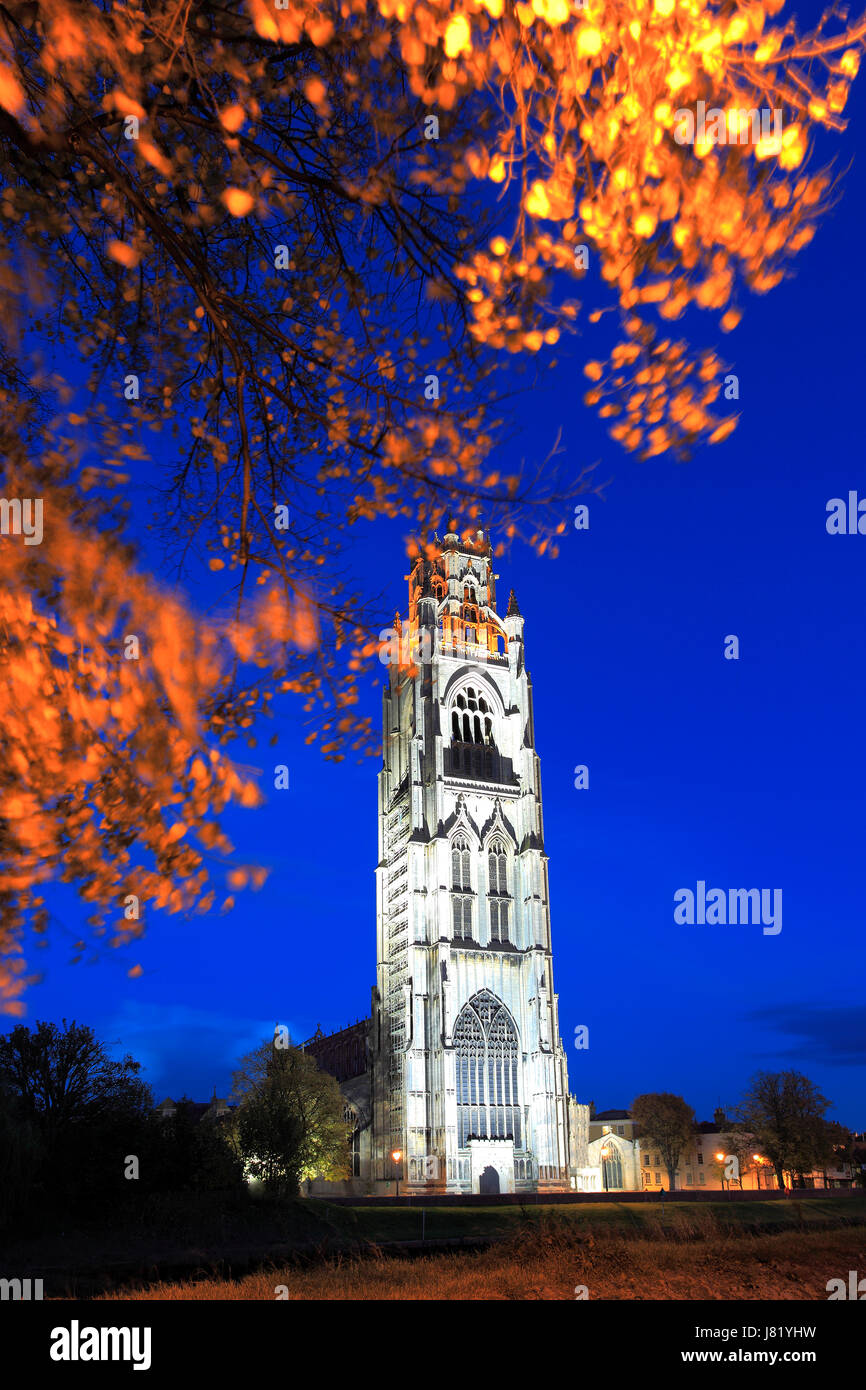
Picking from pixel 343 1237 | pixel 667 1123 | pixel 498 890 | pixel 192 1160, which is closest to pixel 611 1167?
pixel 667 1123

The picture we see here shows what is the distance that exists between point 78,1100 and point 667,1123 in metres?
52.8

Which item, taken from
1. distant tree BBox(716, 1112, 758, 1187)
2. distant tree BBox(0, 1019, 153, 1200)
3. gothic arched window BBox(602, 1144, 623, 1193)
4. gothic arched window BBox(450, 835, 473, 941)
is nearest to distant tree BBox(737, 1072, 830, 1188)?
distant tree BBox(716, 1112, 758, 1187)

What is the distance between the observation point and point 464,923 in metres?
65.0

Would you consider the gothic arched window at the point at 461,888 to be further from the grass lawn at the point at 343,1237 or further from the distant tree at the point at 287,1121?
the grass lawn at the point at 343,1237

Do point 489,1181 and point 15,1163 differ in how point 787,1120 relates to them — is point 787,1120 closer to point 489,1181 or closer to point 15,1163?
point 489,1181

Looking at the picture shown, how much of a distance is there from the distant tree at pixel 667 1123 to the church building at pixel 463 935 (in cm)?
916

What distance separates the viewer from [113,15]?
6.96 m

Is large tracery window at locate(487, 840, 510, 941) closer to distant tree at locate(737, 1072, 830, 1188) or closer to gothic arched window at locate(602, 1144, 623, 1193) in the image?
distant tree at locate(737, 1072, 830, 1188)

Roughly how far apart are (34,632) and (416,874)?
5810 centimetres

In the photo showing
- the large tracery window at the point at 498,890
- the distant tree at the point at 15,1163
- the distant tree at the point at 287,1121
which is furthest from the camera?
the large tracery window at the point at 498,890

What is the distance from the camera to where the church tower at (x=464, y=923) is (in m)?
59.1

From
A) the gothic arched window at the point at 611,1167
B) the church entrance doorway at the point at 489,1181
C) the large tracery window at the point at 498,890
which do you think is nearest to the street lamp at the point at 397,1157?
the church entrance doorway at the point at 489,1181

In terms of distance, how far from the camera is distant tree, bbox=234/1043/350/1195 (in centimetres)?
3878
